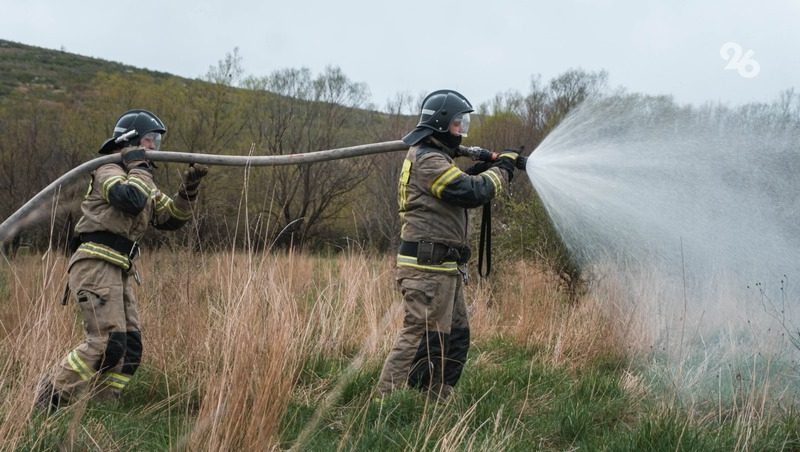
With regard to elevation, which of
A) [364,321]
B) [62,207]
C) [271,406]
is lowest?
[364,321]

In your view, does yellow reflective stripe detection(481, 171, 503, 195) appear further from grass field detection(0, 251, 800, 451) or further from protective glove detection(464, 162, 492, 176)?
grass field detection(0, 251, 800, 451)

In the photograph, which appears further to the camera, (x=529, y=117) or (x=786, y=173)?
(x=529, y=117)

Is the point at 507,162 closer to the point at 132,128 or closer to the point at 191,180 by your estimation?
the point at 191,180

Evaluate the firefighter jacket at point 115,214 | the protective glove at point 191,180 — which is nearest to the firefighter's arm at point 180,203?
the protective glove at point 191,180

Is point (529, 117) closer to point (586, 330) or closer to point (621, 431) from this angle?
point (586, 330)

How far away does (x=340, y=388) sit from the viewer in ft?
14.5

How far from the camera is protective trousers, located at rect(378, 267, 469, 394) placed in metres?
4.29

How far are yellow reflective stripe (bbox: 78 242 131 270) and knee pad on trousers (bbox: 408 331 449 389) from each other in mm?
2015

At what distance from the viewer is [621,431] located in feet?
12.1

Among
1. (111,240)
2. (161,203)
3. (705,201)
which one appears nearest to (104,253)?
(111,240)

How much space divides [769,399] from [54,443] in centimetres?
360

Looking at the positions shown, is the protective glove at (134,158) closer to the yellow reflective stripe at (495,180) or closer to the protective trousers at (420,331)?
the protective trousers at (420,331)

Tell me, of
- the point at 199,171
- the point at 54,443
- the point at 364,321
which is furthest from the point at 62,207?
the point at 54,443

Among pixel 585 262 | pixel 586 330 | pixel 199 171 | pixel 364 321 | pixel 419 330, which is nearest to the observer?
pixel 419 330
